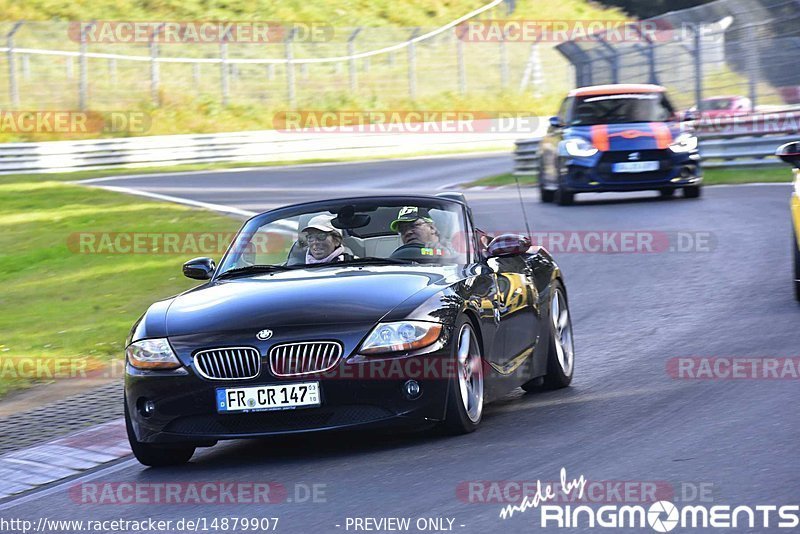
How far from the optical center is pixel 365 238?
27.2ft

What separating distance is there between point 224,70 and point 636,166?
2830cm

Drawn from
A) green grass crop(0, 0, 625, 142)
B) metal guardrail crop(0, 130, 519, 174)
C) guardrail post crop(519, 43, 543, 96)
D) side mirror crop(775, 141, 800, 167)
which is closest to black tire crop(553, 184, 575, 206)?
side mirror crop(775, 141, 800, 167)

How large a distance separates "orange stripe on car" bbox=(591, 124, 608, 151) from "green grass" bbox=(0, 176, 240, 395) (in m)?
5.11

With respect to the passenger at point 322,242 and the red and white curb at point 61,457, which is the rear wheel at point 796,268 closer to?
the passenger at point 322,242

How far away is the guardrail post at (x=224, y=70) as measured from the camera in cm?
4669

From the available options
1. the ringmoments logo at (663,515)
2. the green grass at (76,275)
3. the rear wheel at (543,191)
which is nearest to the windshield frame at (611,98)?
the rear wheel at (543,191)

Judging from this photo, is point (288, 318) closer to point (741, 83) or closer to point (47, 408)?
point (47, 408)

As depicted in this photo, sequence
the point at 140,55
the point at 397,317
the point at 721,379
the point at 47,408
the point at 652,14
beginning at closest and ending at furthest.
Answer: the point at 397,317
the point at 721,379
the point at 47,408
the point at 140,55
the point at 652,14

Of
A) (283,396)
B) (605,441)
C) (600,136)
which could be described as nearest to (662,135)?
(600,136)

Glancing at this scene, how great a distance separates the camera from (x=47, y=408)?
9688 mm

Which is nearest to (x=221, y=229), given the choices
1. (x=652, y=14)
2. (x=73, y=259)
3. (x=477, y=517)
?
(x=73, y=259)

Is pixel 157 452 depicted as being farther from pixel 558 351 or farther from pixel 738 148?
pixel 738 148

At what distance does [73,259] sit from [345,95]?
32.7 metres

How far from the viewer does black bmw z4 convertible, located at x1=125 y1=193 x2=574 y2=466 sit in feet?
22.4
